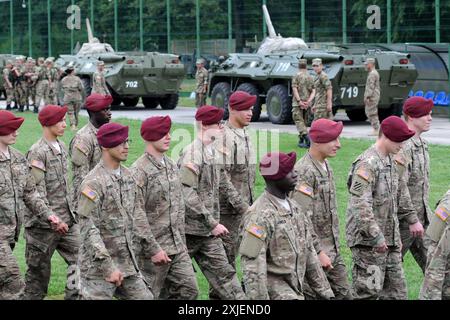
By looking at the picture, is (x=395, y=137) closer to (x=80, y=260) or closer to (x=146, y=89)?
(x=80, y=260)

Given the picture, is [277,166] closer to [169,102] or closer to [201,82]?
[201,82]

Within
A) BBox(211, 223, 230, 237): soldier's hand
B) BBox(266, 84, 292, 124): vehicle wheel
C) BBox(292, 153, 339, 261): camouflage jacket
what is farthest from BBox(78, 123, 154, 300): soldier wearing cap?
BBox(266, 84, 292, 124): vehicle wheel

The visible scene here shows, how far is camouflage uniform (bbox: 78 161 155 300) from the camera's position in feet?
25.2

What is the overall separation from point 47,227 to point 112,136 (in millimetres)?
1780

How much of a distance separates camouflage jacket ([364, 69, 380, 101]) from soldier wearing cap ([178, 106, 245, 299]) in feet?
46.9

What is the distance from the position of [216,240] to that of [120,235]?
1.49 metres

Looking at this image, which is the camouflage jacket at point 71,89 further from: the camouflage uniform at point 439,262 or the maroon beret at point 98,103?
the camouflage uniform at point 439,262

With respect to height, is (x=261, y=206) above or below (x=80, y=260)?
above

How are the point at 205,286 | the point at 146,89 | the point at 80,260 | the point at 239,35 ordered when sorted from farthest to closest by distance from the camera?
the point at 239,35 → the point at 146,89 → the point at 205,286 → the point at 80,260

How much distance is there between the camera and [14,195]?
880cm

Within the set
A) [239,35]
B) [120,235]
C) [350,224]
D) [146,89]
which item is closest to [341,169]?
[350,224]

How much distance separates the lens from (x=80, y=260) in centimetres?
785

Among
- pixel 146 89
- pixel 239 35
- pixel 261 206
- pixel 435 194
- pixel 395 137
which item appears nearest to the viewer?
pixel 261 206

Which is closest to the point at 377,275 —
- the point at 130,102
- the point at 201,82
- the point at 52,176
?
the point at 52,176
